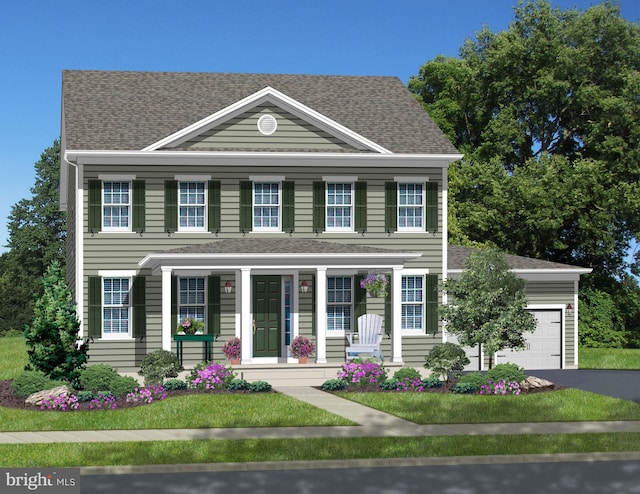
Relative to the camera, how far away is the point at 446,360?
2645 cm

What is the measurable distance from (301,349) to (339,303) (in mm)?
2141

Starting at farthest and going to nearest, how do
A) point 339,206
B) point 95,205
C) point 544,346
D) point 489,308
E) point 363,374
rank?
1. point 544,346
2. point 339,206
3. point 95,205
4. point 489,308
5. point 363,374

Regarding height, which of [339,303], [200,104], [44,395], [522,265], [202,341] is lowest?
[44,395]

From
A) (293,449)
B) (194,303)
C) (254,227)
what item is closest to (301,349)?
(194,303)

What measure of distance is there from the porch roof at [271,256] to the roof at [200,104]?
3.63 m

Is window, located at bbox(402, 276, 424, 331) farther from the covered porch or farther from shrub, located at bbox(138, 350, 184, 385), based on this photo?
shrub, located at bbox(138, 350, 184, 385)

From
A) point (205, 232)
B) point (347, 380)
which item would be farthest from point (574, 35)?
point (347, 380)

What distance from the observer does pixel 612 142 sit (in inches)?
1790

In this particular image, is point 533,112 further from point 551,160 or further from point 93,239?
point 93,239

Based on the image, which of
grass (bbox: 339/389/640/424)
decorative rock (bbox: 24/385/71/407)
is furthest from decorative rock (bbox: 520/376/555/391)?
decorative rock (bbox: 24/385/71/407)

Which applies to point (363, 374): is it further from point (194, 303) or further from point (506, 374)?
point (194, 303)

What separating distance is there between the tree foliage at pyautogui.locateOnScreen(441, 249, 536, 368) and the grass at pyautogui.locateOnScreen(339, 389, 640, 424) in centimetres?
290

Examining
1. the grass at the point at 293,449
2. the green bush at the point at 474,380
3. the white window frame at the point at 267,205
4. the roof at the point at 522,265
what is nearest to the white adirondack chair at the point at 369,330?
the roof at the point at 522,265

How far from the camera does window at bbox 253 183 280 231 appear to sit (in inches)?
1217
